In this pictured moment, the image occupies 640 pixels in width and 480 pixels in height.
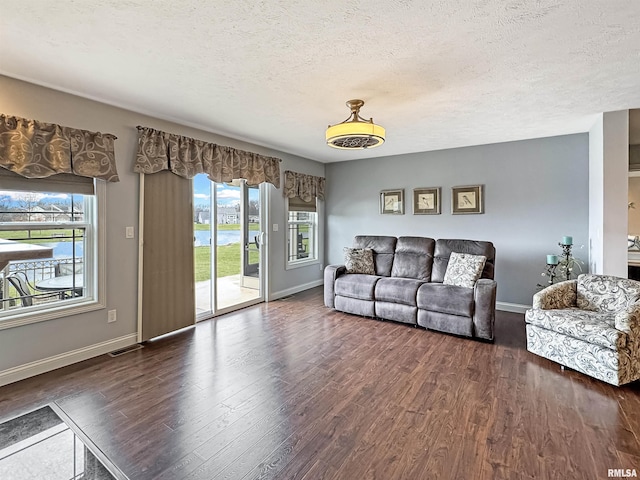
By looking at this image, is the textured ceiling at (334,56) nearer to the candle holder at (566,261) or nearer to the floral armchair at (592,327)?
the candle holder at (566,261)

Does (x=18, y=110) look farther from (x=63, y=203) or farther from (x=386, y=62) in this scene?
(x=386, y=62)

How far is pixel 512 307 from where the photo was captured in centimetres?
472

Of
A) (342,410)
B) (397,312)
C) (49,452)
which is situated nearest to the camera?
(49,452)

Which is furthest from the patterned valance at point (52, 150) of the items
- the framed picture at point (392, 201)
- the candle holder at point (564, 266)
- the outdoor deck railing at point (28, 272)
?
the candle holder at point (564, 266)

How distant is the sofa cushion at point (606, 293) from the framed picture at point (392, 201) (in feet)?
9.38

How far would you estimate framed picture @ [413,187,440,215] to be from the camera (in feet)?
17.4

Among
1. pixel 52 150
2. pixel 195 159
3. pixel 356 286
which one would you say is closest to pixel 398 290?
pixel 356 286

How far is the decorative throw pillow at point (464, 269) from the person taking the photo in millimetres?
3838

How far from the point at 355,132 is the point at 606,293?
9.14 feet

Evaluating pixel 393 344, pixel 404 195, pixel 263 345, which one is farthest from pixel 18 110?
pixel 404 195

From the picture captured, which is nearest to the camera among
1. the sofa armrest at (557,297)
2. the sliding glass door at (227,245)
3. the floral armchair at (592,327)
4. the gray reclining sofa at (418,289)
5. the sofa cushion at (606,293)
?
the floral armchair at (592,327)

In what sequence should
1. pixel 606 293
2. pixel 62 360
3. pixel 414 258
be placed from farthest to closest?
1. pixel 414 258
2. pixel 606 293
3. pixel 62 360

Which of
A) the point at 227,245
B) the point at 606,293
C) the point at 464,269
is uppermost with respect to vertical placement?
the point at 227,245

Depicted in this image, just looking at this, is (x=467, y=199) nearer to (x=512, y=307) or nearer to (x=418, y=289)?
(x=512, y=307)
